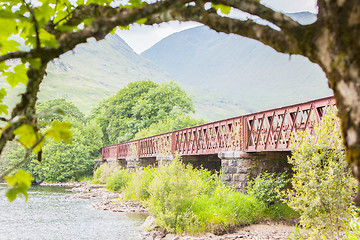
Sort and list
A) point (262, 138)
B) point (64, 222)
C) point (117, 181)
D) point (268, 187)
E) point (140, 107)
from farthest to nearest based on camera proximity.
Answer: point (140, 107) < point (117, 181) < point (64, 222) < point (262, 138) < point (268, 187)

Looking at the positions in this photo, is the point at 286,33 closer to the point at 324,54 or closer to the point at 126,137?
the point at 324,54

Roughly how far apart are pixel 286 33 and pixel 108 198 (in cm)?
2629

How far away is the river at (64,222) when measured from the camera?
46.0 feet

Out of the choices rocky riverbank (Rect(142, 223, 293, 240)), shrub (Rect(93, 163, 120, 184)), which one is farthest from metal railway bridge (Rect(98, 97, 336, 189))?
shrub (Rect(93, 163, 120, 184))

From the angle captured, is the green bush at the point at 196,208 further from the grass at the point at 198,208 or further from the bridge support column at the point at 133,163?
the bridge support column at the point at 133,163

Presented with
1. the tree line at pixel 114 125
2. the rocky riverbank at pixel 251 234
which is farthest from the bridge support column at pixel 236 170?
the tree line at pixel 114 125

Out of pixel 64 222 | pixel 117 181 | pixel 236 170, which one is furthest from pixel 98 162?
pixel 236 170

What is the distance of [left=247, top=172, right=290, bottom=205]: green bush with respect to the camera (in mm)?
14219

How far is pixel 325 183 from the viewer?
29.6ft

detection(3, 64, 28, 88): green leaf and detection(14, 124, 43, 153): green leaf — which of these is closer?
detection(14, 124, 43, 153): green leaf

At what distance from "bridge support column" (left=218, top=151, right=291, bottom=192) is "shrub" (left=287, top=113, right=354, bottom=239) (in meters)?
5.57

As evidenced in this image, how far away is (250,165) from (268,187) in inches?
55.8

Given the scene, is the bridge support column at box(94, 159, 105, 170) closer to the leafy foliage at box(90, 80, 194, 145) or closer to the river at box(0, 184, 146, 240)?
the leafy foliage at box(90, 80, 194, 145)

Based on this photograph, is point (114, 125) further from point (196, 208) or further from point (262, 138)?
point (196, 208)
